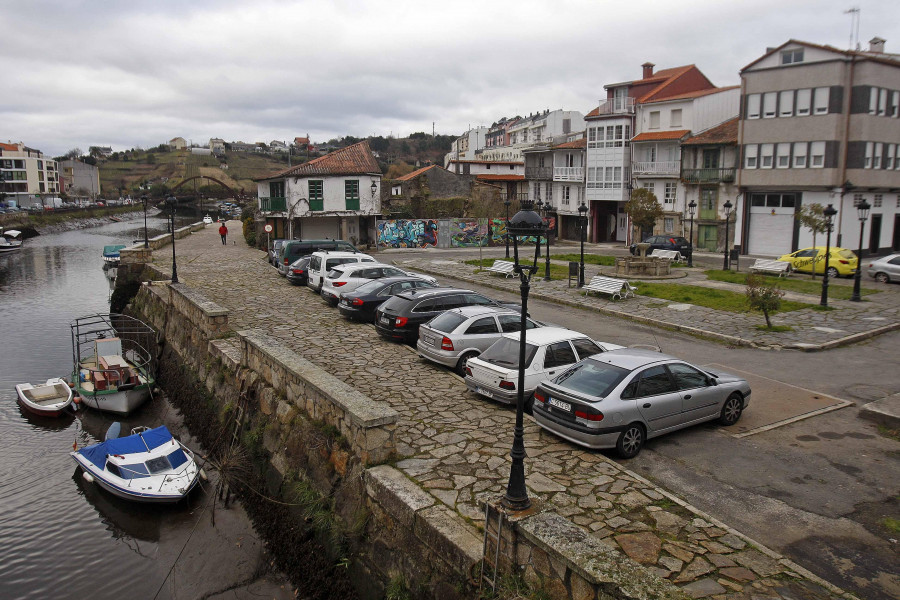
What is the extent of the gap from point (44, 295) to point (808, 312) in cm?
4109

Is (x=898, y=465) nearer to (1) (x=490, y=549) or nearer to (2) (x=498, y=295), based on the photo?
(1) (x=490, y=549)

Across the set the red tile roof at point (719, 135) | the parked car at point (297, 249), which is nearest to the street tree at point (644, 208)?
the red tile roof at point (719, 135)

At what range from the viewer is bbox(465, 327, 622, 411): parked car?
1153 cm

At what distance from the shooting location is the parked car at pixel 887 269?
27422mm

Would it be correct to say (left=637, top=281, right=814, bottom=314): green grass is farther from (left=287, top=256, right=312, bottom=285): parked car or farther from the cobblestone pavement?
(left=287, top=256, right=312, bottom=285): parked car

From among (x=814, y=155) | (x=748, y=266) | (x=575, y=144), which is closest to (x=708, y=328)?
(x=748, y=266)

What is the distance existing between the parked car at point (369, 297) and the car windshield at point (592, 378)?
884 cm

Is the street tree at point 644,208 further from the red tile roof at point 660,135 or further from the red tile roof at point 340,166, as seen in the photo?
the red tile roof at point 340,166

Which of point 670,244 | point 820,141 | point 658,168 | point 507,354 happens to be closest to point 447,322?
point 507,354

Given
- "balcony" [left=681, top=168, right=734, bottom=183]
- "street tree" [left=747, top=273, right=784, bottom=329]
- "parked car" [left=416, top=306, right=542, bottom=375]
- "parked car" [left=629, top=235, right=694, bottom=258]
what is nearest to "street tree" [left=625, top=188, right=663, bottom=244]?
"parked car" [left=629, top=235, right=694, bottom=258]

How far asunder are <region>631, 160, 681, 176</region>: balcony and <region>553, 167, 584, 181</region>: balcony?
18.0 feet

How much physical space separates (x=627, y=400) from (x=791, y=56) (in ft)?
116

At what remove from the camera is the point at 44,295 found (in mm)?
38812

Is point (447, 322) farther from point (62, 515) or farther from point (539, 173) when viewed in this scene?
point (539, 173)
